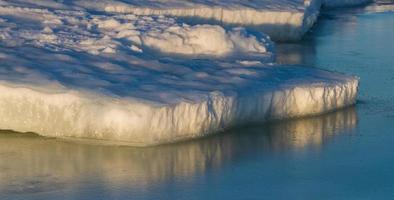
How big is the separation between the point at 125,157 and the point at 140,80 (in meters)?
1.17

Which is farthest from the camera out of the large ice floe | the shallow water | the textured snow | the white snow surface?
the textured snow

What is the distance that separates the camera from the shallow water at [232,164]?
5598mm

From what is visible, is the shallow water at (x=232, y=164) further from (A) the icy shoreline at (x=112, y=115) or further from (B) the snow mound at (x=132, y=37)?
(B) the snow mound at (x=132, y=37)

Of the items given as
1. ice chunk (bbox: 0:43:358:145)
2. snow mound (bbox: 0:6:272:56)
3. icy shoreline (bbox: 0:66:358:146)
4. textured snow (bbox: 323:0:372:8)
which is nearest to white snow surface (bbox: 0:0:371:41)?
snow mound (bbox: 0:6:272:56)

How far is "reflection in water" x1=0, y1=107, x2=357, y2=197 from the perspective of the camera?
5.81 meters

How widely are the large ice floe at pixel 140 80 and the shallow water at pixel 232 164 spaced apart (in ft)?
0.45

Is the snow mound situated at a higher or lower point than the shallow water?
higher

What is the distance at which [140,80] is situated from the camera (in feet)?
24.3

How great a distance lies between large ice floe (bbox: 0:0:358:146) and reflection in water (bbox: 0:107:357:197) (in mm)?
123

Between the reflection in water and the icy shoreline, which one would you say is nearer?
the reflection in water

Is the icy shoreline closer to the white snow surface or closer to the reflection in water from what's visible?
the reflection in water

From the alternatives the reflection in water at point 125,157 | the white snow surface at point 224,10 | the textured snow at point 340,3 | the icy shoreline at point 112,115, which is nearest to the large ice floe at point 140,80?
the icy shoreline at point 112,115

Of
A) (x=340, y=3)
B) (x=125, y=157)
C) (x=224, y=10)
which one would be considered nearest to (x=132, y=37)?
(x=125, y=157)

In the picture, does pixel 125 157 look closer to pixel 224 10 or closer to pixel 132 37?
pixel 132 37
